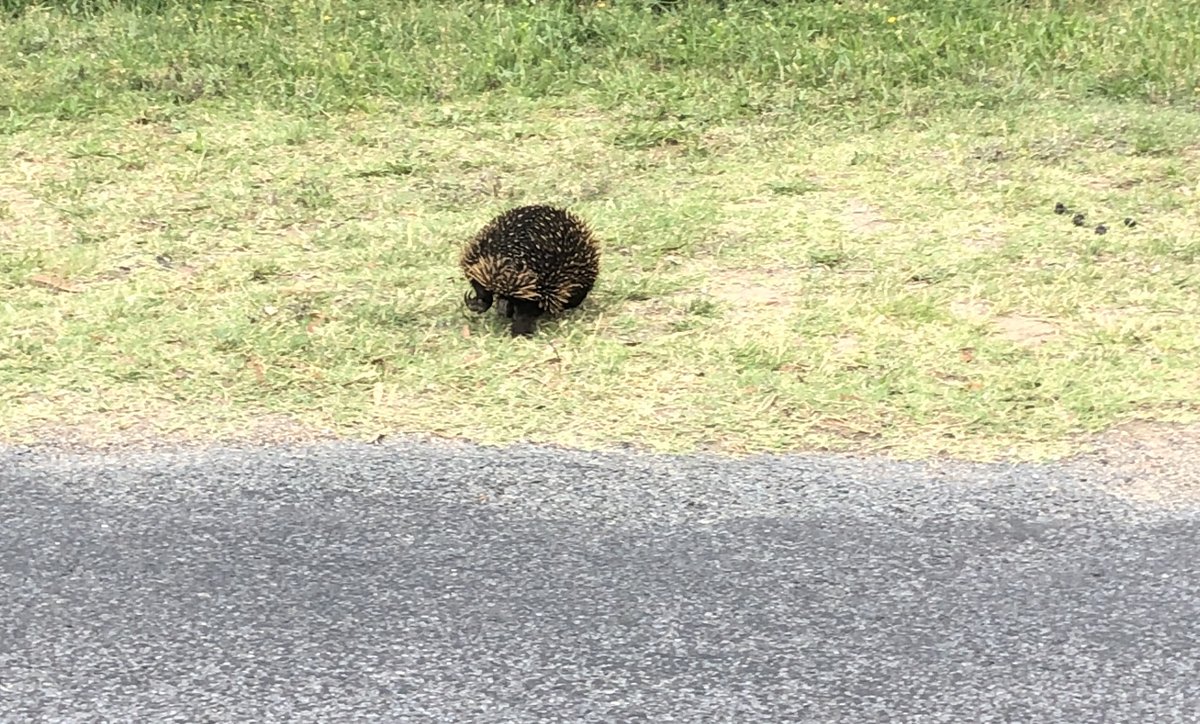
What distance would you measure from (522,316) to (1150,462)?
228 cm

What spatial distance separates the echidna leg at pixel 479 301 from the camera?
5164 millimetres

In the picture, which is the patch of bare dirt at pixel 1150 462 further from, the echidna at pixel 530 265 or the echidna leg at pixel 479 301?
the echidna leg at pixel 479 301

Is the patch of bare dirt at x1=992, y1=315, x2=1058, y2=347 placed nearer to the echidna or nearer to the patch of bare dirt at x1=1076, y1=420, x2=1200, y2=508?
the patch of bare dirt at x1=1076, y1=420, x2=1200, y2=508

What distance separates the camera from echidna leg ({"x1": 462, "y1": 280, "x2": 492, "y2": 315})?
516cm

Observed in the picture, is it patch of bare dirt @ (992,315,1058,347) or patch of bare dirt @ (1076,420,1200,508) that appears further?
patch of bare dirt @ (992,315,1058,347)

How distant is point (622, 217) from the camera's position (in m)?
6.44

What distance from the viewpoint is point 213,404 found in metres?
4.52

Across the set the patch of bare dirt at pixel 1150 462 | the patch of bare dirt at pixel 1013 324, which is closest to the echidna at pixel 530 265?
the patch of bare dirt at pixel 1013 324

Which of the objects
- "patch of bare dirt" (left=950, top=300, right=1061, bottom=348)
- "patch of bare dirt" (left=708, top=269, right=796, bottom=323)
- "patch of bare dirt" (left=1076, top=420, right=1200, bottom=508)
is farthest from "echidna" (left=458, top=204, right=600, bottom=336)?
"patch of bare dirt" (left=1076, top=420, right=1200, bottom=508)

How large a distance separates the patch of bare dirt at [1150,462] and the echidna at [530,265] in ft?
6.57

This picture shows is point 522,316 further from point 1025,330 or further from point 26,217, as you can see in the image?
point 26,217

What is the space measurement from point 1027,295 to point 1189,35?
4154mm

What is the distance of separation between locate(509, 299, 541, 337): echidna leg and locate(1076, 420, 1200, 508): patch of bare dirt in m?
2.06

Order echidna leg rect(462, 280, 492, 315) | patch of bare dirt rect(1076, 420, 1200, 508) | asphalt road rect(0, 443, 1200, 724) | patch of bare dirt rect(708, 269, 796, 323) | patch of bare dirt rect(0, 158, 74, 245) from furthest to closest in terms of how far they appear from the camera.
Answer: patch of bare dirt rect(0, 158, 74, 245), patch of bare dirt rect(708, 269, 796, 323), echidna leg rect(462, 280, 492, 315), patch of bare dirt rect(1076, 420, 1200, 508), asphalt road rect(0, 443, 1200, 724)
